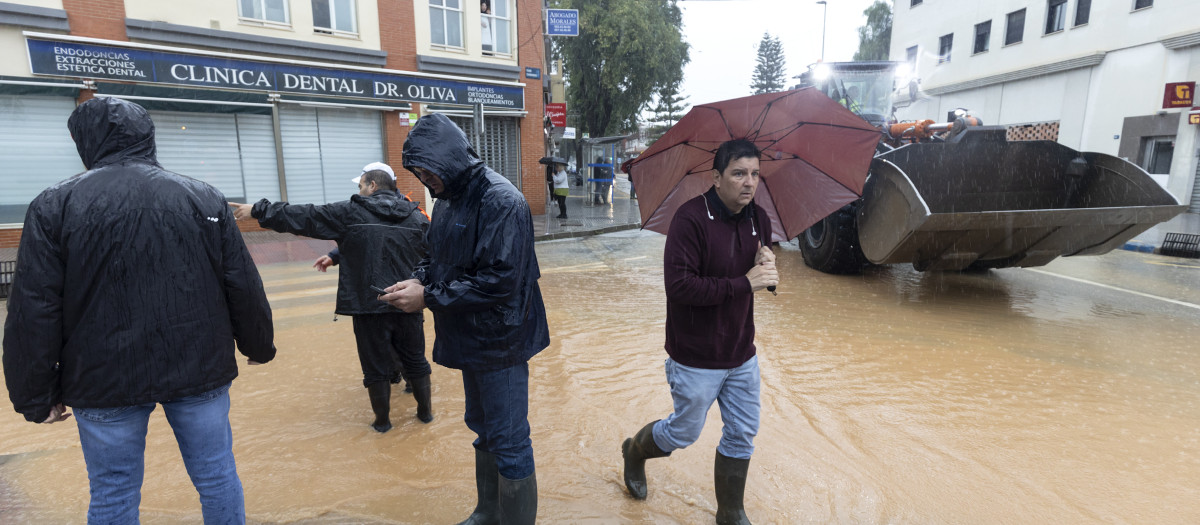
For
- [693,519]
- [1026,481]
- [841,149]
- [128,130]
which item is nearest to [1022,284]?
[1026,481]

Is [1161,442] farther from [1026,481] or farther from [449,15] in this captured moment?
[449,15]

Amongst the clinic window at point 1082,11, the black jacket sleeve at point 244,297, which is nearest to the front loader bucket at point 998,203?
the black jacket sleeve at point 244,297

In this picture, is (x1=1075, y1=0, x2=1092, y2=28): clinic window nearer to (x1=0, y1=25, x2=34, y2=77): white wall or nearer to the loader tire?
the loader tire

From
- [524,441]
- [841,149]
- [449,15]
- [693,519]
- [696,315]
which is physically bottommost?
[693,519]

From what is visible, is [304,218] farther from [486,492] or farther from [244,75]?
[244,75]

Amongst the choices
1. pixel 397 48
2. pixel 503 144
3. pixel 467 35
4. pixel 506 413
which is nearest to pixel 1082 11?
pixel 503 144

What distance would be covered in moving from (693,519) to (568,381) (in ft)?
6.10

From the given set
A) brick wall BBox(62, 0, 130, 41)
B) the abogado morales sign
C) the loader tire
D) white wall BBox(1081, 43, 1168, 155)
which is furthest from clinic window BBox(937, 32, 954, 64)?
brick wall BBox(62, 0, 130, 41)

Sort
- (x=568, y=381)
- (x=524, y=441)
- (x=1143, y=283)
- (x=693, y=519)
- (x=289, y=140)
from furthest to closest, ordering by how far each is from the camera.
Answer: (x=289, y=140), (x=1143, y=283), (x=568, y=381), (x=693, y=519), (x=524, y=441)

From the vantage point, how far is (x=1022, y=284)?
7574mm

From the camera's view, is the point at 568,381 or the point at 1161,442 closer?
the point at 1161,442

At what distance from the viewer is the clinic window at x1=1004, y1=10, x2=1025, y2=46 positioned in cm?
2134

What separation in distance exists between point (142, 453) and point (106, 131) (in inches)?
43.4

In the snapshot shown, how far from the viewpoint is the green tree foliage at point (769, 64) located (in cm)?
7069
